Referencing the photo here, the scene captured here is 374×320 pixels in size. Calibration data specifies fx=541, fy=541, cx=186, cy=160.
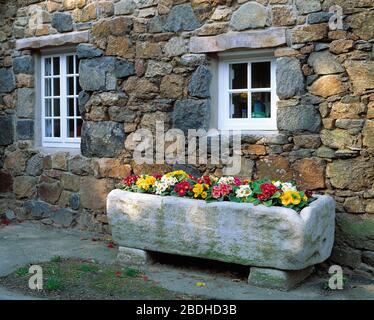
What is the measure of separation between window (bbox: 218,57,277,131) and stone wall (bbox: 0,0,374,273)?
0.67 ft

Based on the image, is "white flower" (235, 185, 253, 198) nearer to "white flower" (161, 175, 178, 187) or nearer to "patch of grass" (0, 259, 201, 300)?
"white flower" (161, 175, 178, 187)

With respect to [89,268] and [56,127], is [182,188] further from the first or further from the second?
[56,127]

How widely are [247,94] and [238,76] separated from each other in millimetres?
239

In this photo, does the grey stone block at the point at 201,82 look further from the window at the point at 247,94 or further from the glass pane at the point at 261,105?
the glass pane at the point at 261,105

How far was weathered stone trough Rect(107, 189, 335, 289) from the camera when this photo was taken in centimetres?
448

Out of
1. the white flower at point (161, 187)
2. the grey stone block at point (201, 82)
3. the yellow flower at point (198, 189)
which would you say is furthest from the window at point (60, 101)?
the yellow flower at point (198, 189)

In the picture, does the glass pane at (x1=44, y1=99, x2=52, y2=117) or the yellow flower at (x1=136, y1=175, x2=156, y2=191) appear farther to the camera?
the glass pane at (x1=44, y1=99, x2=52, y2=117)

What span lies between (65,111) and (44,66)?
752 millimetres

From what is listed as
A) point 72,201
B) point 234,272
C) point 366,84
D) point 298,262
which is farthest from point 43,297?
point 366,84

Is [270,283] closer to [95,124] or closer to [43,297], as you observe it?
[43,297]

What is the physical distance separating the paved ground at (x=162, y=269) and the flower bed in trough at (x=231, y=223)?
0.16m

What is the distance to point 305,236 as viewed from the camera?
4.40 metres

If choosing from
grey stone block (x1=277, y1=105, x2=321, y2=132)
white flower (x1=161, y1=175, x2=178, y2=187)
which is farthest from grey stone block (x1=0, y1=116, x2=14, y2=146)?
grey stone block (x1=277, y1=105, x2=321, y2=132)

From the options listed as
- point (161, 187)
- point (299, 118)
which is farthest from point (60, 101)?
point (299, 118)
